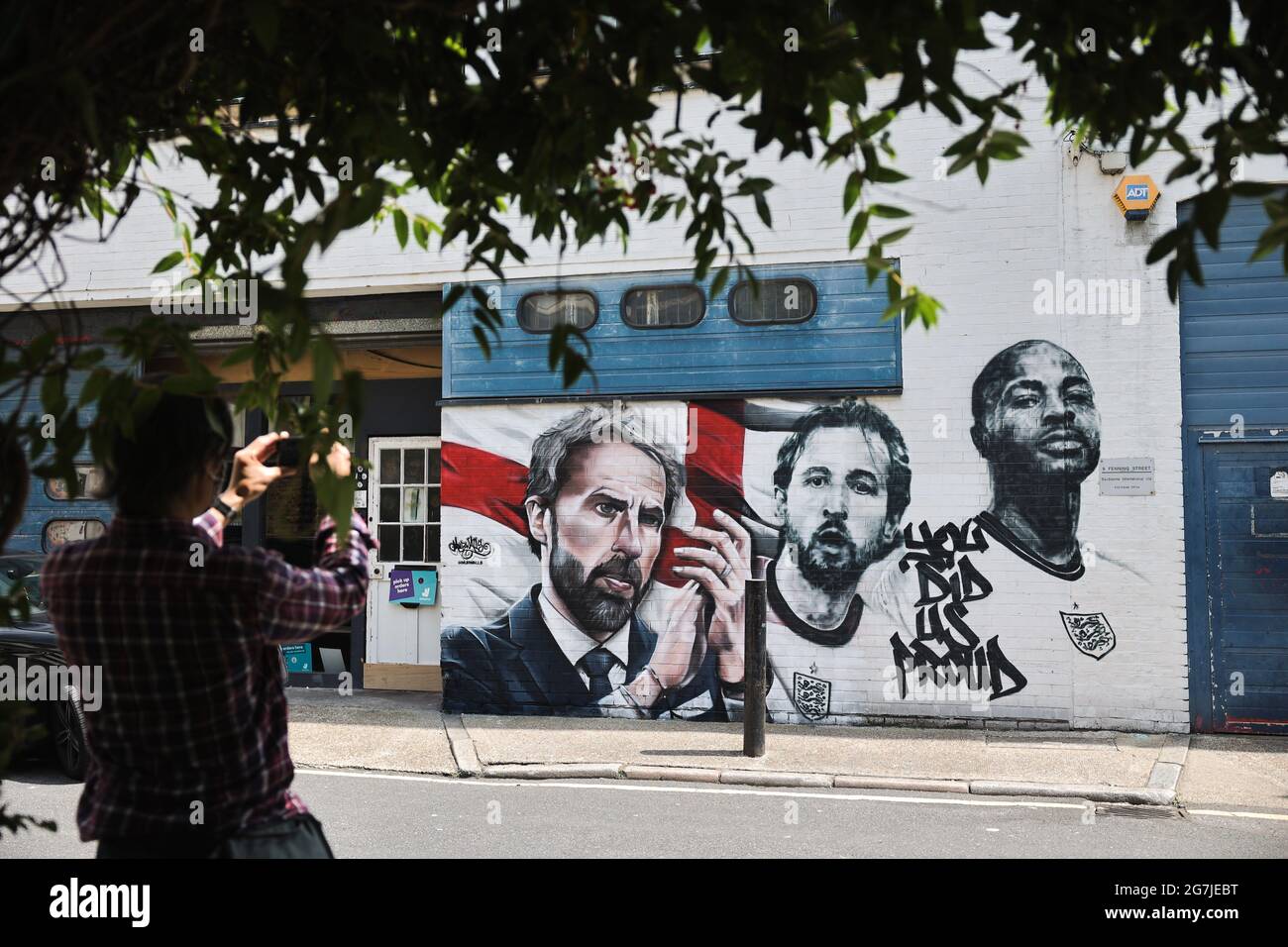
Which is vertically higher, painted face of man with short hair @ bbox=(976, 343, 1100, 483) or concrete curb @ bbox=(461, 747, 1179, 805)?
painted face of man with short hair @ bbox=(976, 343, 1100, 483)

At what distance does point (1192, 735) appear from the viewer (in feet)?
31.0

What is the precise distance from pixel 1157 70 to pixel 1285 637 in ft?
27.6

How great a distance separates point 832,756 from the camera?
891 centimetres

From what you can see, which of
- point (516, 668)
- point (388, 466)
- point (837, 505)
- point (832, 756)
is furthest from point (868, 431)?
point (388, 466)

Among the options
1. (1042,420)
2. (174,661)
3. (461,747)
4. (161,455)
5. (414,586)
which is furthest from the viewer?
(414,586)

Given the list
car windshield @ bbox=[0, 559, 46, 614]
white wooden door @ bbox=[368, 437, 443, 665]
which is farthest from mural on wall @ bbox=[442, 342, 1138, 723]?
car windshield @ bbox=[0, 559, 46, 614]

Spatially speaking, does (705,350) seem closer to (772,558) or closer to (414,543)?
(772,558)

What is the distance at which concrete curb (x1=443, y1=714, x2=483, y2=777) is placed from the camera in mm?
Result: 8680

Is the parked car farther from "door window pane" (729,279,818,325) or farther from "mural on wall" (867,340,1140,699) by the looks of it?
"mural on wall" (867,340,1140,699)

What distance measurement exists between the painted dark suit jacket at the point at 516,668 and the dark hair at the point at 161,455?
8344 millimetres

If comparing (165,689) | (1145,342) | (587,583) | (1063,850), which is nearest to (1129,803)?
(1063,850)

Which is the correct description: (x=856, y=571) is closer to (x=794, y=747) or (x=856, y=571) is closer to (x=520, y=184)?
(x=794, y=747)

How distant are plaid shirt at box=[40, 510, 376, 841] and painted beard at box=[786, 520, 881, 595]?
323 inches
